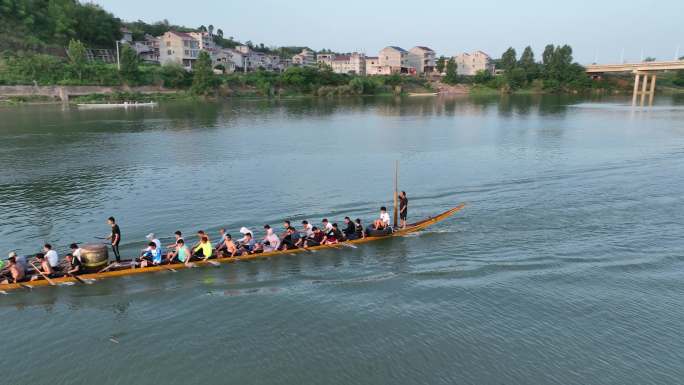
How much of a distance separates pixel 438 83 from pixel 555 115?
75.6 metres

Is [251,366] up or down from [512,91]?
down

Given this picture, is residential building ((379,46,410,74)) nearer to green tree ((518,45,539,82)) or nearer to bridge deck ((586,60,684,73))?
green tree ((518,45,539,82))

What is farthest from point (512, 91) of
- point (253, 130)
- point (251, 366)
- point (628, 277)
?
point (251, 366)

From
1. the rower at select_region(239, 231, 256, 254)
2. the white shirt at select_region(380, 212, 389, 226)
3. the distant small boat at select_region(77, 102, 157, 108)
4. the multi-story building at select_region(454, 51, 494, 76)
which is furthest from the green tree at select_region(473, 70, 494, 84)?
the rower at select_region(239, 231, 256, 254)

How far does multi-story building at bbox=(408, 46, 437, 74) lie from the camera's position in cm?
17236

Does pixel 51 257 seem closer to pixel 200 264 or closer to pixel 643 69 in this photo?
pixel 200 264

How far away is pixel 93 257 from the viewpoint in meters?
17.7

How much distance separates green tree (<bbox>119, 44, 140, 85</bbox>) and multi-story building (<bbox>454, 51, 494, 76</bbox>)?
112727 millimetres

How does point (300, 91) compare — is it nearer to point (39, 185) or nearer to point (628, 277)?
point (39, 185)

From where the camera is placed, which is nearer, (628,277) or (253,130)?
(628,277)

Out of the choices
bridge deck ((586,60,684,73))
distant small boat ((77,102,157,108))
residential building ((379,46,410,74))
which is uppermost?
residential building ((379,46,410,74))

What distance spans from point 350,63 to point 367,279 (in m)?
165

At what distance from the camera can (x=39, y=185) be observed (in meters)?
31.8

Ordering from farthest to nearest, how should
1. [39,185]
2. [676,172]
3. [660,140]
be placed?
[660,140] → [676,172] → [39,185]
